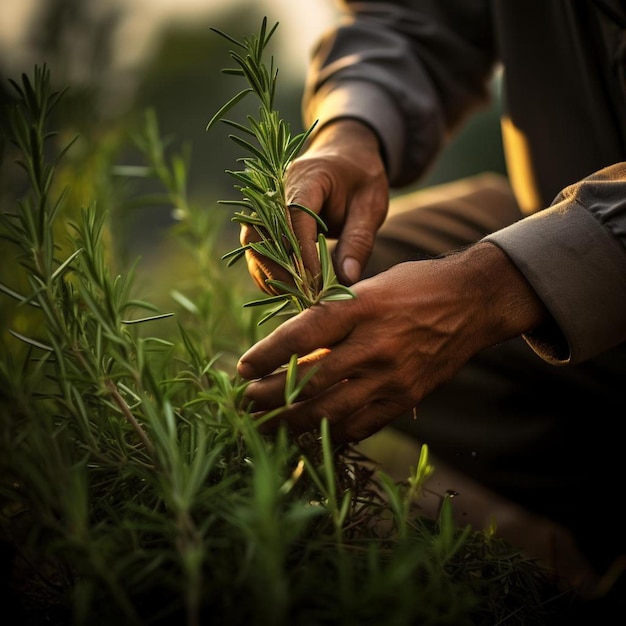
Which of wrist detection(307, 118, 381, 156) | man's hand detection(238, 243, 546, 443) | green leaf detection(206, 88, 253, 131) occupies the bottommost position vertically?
man's hand detection(238, 243, 546, 443)

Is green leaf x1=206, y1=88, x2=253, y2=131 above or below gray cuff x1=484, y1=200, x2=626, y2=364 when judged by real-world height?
above

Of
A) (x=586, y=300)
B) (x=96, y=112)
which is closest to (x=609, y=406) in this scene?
(x=586, y=300)

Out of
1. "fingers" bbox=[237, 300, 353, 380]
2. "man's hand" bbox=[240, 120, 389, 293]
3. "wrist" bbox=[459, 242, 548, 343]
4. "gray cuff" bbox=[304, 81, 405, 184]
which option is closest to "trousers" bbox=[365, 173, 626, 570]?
"gray cuff" bbox=[304, 81, 405, 184]

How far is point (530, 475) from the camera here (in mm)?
1405

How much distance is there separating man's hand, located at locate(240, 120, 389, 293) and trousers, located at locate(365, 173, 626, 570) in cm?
36

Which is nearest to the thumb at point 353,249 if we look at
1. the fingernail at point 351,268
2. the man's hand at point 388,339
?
the fingernail at point 351,268

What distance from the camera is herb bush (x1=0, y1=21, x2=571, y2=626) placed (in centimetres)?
48

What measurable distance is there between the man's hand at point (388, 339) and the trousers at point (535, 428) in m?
0.55

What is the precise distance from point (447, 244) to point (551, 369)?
1.49 feet

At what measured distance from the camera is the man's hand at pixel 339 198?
0.83 m

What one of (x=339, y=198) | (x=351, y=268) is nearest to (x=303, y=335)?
(x=351, y=268)

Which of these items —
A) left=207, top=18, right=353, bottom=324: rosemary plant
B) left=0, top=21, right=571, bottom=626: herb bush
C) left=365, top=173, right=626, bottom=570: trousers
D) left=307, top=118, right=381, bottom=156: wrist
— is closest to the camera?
left=0, top=21, right=571, bottom=626: herb bush

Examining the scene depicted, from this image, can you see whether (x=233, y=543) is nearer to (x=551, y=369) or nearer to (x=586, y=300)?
(x=586, y=300)

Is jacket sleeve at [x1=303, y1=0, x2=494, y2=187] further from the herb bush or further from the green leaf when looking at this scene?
the herb bush
